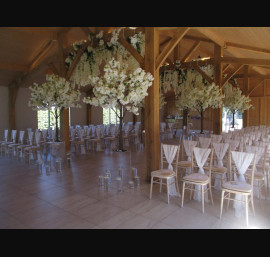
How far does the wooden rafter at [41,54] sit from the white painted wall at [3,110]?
2037 millimetres

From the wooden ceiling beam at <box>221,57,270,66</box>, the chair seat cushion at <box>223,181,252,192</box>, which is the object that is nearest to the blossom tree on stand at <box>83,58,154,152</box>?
the chair seat cushion at <box>223,181,252,192</box>

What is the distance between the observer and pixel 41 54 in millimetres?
9570

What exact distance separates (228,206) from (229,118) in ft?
53.4

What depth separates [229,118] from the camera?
18844 millimetres

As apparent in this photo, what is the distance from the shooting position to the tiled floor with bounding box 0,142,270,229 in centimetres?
331

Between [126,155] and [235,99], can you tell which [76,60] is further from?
[235,99]

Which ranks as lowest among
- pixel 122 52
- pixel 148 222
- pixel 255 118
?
pixel 148 222

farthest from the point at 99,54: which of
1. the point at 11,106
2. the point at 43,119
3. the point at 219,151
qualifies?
the point at 43,119

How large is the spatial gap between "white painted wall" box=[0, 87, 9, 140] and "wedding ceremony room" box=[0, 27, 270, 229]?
1.8 inches

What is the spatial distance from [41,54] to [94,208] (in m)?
7.83

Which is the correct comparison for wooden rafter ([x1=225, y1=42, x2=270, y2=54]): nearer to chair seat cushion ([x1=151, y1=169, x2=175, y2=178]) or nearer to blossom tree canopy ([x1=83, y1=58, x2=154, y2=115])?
blossom tree canopy ([x1=83, y1=58, x2=154, y2=115])

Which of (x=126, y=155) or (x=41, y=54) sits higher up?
(x=41, y=54)
